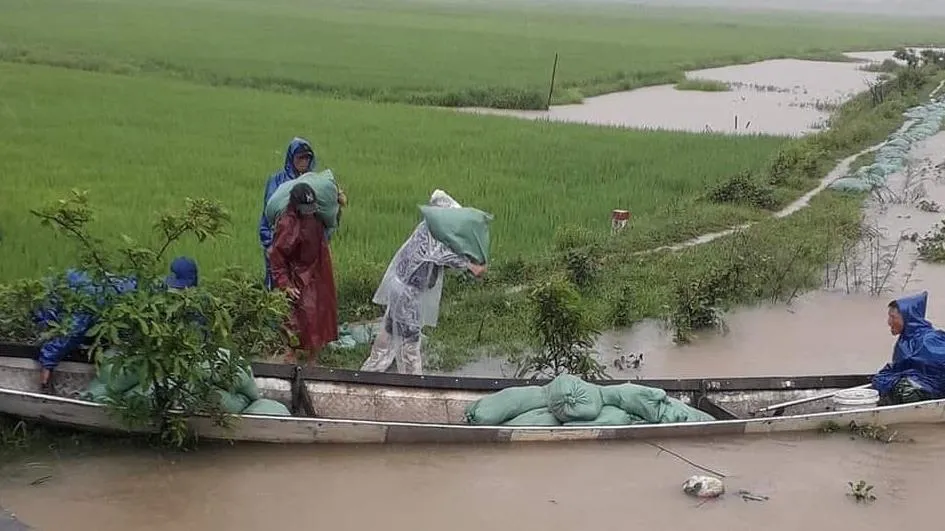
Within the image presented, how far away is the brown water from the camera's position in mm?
4070

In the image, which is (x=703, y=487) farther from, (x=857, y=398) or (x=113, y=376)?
(x=113, y=376)

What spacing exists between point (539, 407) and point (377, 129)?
8939 millimetres

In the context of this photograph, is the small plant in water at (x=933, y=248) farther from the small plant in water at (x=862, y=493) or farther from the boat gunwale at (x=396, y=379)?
the small plant in water at (x=862, y=493)

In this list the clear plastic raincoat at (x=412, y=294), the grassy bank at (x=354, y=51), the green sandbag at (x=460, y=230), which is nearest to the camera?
the green sandbag at (x=460, y=230)

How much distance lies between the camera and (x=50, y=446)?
4340mm

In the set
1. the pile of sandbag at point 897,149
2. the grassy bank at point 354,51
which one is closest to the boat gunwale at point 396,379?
the pile of sandbag at point 897,149

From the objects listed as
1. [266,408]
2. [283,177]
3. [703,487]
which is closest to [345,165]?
[283,177]

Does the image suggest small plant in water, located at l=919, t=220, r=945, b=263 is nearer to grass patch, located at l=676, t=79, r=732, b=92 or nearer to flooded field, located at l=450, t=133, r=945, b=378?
flooded field, located at l=450, t=133, r=945, b=378

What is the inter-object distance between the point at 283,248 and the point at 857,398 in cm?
306

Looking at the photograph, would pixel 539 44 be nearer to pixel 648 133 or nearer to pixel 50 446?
pixel 648 133

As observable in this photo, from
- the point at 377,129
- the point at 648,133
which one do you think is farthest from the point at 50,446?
the point at 648,133

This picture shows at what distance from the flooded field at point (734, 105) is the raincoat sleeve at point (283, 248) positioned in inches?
466

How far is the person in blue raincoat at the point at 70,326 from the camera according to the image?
4172 mm

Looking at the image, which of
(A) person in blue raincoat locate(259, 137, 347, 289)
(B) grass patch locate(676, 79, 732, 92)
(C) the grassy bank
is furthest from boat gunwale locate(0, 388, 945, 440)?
(B) grass patch locate(676, 79, 732, 92)
